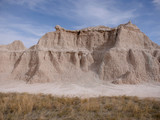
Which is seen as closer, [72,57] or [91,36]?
[72,57]

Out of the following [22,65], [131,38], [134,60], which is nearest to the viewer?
[134,60]

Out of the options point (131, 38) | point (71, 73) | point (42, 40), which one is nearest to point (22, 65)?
point (42, 40)

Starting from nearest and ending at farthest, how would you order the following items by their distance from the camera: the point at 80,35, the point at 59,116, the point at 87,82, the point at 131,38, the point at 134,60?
the point at 59,116, the point at 87,82, the point at 134,60, the point at 131,38, the point at 80,35

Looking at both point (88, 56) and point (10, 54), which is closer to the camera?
point (88, 56)

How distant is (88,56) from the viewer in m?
19.3

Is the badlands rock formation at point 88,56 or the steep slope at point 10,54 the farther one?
the steep slope at point 10,54

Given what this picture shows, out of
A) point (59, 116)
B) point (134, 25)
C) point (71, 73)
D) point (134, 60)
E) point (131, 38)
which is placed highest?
point (134, 25)

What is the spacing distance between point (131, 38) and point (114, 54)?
17.3ft

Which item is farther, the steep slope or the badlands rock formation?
the steep slope

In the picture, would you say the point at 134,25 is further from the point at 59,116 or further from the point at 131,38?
the point at 59,116

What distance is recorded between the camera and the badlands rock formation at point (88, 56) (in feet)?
54.1

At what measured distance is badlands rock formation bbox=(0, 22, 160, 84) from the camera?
1648 cm

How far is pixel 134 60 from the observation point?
17.1 metres

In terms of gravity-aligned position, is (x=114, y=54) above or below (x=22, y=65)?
above
